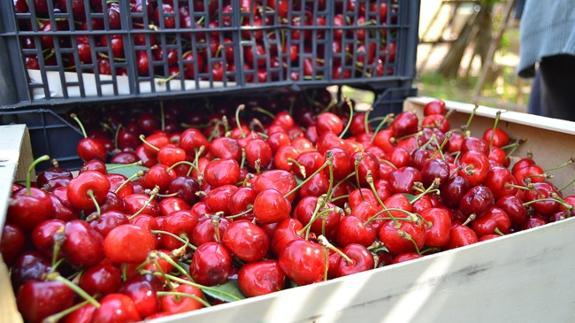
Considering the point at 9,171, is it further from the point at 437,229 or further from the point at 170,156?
the point at 437,229

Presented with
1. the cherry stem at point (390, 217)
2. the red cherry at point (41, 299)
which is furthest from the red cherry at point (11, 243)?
the cherry stem at point (390, 217)

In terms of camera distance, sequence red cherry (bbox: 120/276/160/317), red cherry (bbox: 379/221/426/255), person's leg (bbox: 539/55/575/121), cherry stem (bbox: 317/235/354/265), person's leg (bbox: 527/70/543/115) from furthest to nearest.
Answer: person's leg (bbox: 527/70/543/115) < person's leg (bbox: 539/55/575/121) < red cherry (bbox: 379/221/426/255) < cherry stem (bbox: 317/235/354/265) < red cherry (bbox: 120/276/160/317)

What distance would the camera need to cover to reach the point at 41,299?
2.40ft

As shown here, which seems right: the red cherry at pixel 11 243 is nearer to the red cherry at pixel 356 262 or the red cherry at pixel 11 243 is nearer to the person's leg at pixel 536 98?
the red cherry at pixel 356 262

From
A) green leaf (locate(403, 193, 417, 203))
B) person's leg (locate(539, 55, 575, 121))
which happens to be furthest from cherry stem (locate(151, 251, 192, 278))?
person's leg (locate(539, 55, 575, 121))

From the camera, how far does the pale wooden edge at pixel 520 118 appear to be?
1372 millimetres

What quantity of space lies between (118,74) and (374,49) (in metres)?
0.94

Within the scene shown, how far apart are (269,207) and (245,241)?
0.10 metres

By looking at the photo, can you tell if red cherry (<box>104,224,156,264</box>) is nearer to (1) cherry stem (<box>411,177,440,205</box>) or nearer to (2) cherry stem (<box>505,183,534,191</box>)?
(1) cherry stem (<box>411,177,440,205</box>)

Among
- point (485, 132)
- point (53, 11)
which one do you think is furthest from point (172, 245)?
point (485, 132)

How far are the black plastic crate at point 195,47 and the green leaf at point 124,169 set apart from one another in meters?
0.21

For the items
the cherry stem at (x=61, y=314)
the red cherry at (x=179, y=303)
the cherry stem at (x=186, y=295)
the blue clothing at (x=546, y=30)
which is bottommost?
the red cherry at (x=179, y=303)

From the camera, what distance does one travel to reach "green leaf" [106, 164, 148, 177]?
1.36m

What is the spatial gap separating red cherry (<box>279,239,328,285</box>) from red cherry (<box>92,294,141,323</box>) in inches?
11.3
